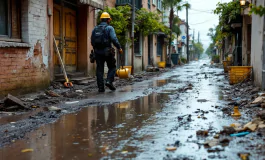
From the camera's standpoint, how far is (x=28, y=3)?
8016 mm

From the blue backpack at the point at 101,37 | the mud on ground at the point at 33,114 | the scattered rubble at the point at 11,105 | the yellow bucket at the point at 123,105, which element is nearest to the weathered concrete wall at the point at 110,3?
the blue backpack at the point at 101,37

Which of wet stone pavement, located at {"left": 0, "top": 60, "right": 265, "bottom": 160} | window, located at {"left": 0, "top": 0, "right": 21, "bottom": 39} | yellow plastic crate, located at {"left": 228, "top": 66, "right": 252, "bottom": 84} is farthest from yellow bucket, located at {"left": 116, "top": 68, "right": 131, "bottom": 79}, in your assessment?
wet stone pavement, located at {"left": 0, "top": 60, "right": 265, "bottom": 160}

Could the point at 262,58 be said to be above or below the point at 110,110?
above

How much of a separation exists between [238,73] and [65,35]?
6269 millimetres

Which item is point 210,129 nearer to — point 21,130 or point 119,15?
point 21,130

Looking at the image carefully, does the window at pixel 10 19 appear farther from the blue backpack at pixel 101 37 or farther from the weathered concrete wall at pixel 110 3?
the weathered concrete wall at pixel 110 3

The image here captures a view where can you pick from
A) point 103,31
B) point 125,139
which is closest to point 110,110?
point 125,139

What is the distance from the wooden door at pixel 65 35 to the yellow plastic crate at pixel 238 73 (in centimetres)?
589

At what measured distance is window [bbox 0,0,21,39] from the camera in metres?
7.37

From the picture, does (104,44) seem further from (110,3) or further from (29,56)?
(110,3)

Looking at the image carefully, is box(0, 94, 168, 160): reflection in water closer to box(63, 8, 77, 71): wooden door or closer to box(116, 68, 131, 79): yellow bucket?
box(63, 8, 77, 71): wooden door

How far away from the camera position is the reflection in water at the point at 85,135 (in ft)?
10.6

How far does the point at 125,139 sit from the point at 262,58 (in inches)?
205

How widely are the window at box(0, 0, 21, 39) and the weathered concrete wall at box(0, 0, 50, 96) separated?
0.46 ft
